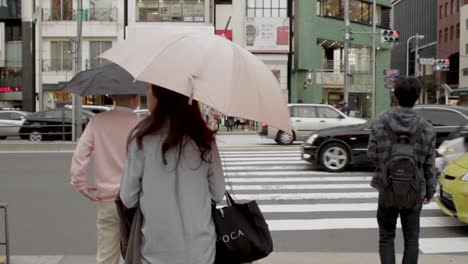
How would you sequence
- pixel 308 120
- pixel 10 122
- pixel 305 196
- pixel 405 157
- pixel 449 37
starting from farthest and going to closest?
pixel 449 37 < pixel 10 122 < pixel 308 120 < pixel 305 196 < pixel 405 157

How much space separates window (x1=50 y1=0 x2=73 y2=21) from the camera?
40.1m

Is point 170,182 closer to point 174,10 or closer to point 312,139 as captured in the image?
point 312,139

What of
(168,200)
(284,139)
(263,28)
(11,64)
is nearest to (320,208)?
(168,200)

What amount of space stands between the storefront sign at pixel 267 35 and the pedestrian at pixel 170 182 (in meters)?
38.7

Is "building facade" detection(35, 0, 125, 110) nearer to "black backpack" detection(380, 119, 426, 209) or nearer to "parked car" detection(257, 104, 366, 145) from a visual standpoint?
"parked car" detection(257, 104, 366, 145)

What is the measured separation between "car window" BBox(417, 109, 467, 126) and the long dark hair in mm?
10203

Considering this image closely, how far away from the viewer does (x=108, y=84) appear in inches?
150

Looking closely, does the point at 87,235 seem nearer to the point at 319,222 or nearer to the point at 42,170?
the point at 319,222

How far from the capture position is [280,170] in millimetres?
13133

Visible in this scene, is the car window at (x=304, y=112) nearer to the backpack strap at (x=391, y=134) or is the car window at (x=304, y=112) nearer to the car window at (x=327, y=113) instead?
the car window at (x=327, y=113)

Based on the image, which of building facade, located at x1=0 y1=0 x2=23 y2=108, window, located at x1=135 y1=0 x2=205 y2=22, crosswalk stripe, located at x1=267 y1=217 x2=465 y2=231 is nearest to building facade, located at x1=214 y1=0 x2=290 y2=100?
window, located at x1=135 y1=0 x2=205 y2=22

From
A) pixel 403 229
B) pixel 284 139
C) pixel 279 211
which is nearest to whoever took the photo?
pixel 403 229

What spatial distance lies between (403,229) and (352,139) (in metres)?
8.09

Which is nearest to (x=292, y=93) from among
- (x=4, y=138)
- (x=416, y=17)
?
(x=4, y=138)
